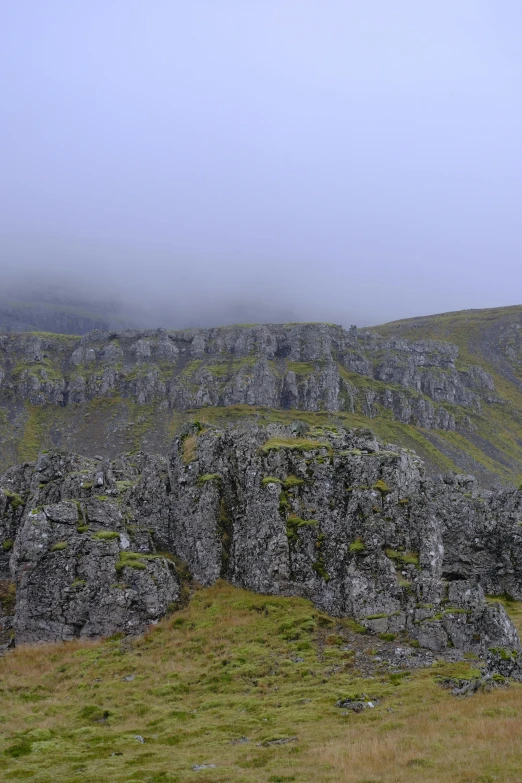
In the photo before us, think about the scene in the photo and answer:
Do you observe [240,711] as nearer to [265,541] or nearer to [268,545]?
[268,545]

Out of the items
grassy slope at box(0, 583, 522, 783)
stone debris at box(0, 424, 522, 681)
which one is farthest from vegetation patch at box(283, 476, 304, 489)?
grassy slope at box(0, 583, 522, 783)

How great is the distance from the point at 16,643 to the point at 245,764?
24.8 meters

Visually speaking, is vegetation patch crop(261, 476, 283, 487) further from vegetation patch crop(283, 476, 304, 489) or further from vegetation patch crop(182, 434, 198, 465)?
vegetation patch crop(182, 434, 198, 465)

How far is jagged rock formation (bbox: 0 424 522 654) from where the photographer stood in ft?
107

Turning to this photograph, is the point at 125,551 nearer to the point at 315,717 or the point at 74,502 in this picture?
the point at 74,502

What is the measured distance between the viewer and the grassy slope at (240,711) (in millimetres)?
16188

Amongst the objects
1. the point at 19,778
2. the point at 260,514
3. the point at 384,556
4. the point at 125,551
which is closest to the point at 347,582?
the point at 384,556

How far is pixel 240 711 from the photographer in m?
23.4

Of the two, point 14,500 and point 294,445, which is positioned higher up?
point 294,445

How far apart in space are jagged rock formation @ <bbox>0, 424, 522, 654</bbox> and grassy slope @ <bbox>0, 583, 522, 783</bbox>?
7.06 feet

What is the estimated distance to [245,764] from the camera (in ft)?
56.5

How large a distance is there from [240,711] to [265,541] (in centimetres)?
1555

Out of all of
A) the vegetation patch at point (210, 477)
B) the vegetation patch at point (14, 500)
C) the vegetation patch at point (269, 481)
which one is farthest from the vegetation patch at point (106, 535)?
the vegetation patch at point (14, 500)

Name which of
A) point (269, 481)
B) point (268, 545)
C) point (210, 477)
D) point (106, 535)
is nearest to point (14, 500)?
point (106, 535)
